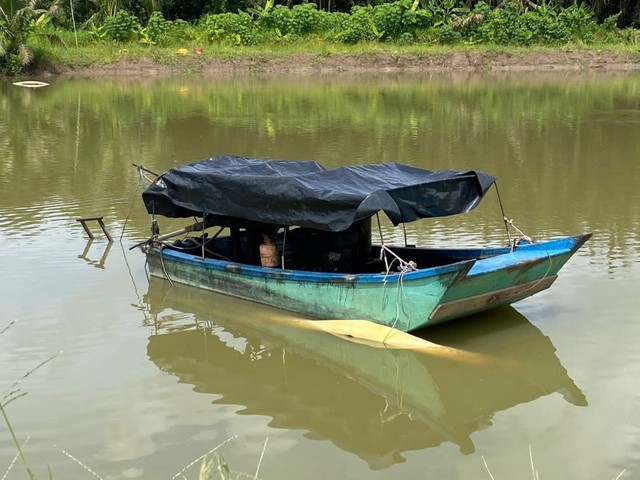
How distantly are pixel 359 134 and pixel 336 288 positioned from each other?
44.3 feet

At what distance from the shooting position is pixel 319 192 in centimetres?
838

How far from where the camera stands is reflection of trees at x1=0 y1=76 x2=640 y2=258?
49.0ft

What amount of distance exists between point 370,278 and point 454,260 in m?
1.47

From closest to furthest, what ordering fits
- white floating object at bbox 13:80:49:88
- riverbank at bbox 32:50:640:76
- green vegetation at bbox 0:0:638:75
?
1. white floating object at bbox 13:80:49:88
2. riverbank at bbox 32:50:640:76
3. green vegetation at bbox 0:0:638:75

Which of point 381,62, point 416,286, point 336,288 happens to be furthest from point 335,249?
point 381,62

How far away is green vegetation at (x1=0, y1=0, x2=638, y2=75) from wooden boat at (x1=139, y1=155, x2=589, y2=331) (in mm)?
30252

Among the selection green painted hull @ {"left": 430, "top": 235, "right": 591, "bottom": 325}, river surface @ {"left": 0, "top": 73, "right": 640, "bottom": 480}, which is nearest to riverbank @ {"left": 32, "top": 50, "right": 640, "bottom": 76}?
river surface @ {"left": 0, "top": 73, "right": 640, "bottom": 480}

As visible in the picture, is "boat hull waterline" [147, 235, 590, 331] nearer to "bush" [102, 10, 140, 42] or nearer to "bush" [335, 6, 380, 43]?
"bush" [335, 6, 380, 43]

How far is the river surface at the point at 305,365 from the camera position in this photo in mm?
Result: 6113

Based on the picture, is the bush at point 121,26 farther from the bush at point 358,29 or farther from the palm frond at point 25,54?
the bush at point 358,29

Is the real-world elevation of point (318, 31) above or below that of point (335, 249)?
above

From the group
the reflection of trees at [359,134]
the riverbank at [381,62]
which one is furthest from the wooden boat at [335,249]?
the riverbank at [381,62]

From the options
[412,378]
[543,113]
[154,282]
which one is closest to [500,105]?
[543,113]

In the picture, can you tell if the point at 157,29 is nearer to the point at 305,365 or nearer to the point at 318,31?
the point at 318,31
